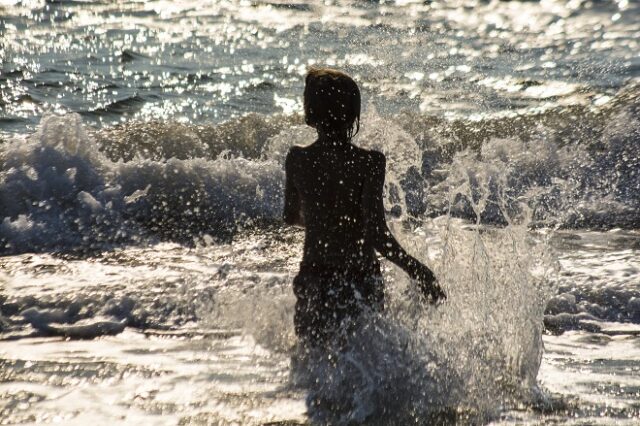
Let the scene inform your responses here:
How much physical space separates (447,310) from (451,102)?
→ 25.0ft

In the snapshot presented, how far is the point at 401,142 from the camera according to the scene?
10.1 meters

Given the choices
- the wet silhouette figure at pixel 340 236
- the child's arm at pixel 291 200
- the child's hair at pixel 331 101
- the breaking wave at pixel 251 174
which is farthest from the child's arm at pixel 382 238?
the breaking wave at pixel 251 174

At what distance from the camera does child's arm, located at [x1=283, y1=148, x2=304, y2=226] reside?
463cm

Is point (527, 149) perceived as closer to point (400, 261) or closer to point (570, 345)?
point (570, 345)

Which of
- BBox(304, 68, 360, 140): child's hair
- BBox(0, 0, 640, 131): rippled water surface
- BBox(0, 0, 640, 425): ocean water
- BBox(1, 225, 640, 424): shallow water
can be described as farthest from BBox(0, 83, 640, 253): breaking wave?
BBox(304, 68, 360, 140): child's hair

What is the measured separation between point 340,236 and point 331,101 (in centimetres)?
62

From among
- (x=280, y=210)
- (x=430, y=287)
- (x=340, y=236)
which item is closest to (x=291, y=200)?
(x=340, y=236)

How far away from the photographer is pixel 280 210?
887cm

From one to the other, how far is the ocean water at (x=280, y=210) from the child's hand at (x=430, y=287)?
22 centimetres

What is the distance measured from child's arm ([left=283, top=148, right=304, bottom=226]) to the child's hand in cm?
63

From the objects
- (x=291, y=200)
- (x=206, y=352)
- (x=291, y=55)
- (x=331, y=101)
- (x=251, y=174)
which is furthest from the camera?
(x=291, y=55)

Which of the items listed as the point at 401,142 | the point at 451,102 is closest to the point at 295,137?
the point at 401,142

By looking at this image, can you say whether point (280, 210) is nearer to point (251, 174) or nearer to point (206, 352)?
point (251, 174)

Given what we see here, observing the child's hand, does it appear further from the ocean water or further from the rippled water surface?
the rippled water surface
